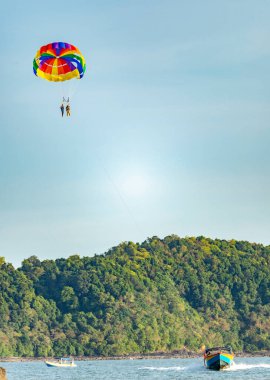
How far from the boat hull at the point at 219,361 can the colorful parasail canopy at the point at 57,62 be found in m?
49.9

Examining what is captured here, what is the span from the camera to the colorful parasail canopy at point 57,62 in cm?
12169

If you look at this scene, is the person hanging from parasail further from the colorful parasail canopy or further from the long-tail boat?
the long-tail boat

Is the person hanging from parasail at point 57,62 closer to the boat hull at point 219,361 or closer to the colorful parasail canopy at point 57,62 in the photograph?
the colorful parasail canopy at point 57,62

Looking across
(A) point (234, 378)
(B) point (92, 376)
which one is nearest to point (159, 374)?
(B) point (92, 376)

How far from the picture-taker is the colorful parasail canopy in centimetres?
12169

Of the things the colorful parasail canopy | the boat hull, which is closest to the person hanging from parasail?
the colorful parasail canopy

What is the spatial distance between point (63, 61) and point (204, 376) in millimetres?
46836

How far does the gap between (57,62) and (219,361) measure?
51917mm

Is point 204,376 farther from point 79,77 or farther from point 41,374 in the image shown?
point 79,77

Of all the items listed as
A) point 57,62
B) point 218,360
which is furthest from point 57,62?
point 218,360

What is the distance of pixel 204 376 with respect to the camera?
148625 millimetres

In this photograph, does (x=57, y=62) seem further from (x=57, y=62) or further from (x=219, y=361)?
(x=219, y=361)

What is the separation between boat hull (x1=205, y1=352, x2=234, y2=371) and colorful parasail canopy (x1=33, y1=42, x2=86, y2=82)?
164ft

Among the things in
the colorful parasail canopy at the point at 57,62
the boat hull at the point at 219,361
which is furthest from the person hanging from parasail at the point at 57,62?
the boat hull at the point at 219,361
